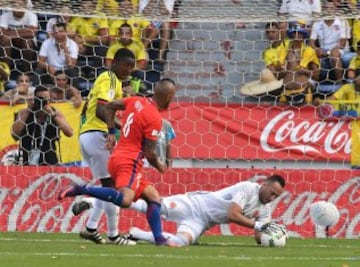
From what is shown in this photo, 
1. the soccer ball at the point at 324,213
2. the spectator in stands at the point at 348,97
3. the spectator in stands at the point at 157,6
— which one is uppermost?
the spectator in stands at the point at 157,6

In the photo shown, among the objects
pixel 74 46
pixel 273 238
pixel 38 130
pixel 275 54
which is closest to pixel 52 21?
pixel 74 46

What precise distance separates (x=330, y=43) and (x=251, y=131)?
2.56 m

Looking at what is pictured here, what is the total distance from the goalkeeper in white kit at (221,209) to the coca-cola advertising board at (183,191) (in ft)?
7.01

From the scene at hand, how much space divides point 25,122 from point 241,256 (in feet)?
19.5

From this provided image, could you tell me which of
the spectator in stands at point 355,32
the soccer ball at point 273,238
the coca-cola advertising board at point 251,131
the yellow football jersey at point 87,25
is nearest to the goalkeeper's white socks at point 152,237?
the soccer ball at point 273,238

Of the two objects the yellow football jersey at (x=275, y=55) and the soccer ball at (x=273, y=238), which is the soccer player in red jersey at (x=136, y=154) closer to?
the soccer ball at (x=273, y=238)

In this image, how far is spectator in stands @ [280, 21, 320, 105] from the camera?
1648 centimetres

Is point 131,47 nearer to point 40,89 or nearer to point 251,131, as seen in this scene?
point 40,89

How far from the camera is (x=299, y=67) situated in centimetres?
1700

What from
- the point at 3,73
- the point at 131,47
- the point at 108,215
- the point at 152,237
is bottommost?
the point at 152,237

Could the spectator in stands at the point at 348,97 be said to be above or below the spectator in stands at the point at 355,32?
below

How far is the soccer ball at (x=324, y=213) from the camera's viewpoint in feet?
46.1

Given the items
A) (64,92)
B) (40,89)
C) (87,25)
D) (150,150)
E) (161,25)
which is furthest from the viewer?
(87,25)

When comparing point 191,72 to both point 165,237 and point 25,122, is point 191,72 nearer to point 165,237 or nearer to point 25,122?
point 25,122
